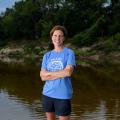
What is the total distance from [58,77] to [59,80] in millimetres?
86

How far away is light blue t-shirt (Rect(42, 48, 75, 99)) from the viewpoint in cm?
735

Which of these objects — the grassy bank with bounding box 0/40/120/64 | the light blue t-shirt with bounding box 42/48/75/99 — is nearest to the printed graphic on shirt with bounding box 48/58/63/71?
the light blue t-shirt with bounding box 42/48/75/99

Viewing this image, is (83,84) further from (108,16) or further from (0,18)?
(0,18)

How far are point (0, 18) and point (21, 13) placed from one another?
13328mm

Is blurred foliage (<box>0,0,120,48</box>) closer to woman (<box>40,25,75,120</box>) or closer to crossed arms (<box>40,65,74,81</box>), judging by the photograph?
woman (<box>40,25,75,120</box>)

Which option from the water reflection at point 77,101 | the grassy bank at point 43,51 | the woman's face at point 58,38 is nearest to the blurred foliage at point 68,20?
the grassy bank at point 43,51

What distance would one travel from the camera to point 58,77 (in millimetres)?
7324

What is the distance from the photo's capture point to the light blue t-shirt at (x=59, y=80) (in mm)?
7348

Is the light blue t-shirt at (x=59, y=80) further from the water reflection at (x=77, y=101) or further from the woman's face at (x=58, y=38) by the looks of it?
the water reflection at (x=77, y=101)

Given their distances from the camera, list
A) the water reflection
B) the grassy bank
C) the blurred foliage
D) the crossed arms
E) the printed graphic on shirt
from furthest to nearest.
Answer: the blurred foliage
the grassy bank
the water reflection
the printed graphic on shirt
the crossed arms

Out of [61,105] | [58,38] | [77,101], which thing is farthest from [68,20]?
[61,105]

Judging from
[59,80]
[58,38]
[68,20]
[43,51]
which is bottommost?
[43,51]

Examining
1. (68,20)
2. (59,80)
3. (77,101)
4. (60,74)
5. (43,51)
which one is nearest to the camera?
(60,74)

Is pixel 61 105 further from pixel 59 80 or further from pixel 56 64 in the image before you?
pixel 56 64
